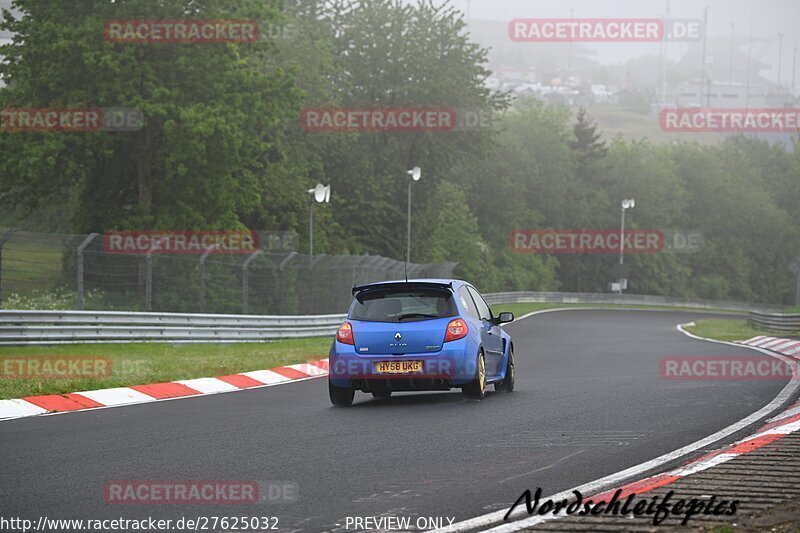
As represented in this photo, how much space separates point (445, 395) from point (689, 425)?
456 centimetres

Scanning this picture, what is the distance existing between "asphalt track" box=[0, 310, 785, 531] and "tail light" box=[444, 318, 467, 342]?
2.59 feet

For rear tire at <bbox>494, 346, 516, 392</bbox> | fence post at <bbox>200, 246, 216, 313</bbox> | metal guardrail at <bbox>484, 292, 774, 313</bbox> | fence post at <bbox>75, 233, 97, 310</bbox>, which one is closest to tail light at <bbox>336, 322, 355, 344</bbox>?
rear tire at <bbox>494, 346, 516, 392</bbox>

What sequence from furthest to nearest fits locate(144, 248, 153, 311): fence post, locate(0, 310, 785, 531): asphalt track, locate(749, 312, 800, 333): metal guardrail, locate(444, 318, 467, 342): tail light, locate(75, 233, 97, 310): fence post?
locate(749, 312, 800, 333): metal guardrail → locate(144, 248, 153, 311): fence post → locate(75, 233, 97, 310): fence post → locate(444, 318, 467, 342): tail light → locate(0, 310, 785, 531): asphalt track

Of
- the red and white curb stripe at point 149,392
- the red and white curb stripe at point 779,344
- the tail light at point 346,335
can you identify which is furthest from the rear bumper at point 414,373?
the red and white curb stripe at point 779,344

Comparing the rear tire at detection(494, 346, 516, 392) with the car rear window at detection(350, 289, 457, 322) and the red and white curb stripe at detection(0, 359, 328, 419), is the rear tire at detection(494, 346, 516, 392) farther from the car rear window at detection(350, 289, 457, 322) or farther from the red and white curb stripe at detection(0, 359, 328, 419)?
the red and white curb stripe at detection(0, 359, 328, 419)

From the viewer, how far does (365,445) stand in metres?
9.80

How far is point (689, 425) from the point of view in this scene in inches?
426

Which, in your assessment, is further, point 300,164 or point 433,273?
point 300,164

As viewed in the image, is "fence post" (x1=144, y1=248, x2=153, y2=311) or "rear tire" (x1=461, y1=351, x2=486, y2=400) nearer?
"rear tire" (x1=461, y1=351, x2=486, y2=400)

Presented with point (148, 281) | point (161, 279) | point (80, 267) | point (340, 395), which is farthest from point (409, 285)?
point (161, 279)

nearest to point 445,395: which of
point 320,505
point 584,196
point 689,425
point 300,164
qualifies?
point 689,425

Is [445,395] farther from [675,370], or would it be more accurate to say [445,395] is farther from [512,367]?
[675,370]

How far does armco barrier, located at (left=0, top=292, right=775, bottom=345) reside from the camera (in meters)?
20.2

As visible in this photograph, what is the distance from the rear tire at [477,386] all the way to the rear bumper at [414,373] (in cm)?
17
